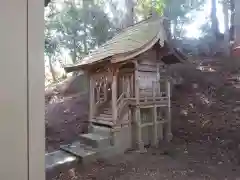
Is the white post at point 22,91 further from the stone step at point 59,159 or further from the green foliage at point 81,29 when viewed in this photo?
the green foliage at point 81,29

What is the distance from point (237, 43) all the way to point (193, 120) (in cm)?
156

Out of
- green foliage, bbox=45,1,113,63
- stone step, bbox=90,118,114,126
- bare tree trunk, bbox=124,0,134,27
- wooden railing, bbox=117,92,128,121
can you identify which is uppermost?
bare tree trunk, bbox=124,0,134,27

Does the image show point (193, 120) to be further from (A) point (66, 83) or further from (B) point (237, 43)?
(A) point (66, 83)

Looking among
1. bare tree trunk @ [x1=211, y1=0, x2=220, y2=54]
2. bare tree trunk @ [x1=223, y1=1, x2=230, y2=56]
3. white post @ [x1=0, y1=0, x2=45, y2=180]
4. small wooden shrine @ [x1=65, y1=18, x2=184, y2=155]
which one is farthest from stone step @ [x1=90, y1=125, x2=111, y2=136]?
bare tree trunk @ [x1=211, y1=0, x2=220, y2=54]

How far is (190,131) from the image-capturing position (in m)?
2.79

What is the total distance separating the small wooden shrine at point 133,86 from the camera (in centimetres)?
242

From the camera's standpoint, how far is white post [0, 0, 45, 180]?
16 centimetres

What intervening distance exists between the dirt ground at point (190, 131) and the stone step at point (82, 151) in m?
0.08

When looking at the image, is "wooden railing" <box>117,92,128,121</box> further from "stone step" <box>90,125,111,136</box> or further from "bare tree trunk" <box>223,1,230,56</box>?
"bare tree trunk" <box>223,1,230,56</box>

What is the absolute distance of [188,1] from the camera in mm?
3920

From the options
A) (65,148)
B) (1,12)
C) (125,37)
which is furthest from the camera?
(125,37)

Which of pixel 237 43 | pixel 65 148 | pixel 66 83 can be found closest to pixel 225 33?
pixel 237 43

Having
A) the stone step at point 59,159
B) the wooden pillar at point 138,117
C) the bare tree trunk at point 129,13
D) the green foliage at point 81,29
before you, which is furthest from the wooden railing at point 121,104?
the bare tree trunk at point 129,13

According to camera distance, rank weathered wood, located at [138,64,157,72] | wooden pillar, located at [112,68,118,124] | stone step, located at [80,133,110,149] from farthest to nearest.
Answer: weathered wood, located at [138,64,157,72] < wooden pillar, located at [112,68,118,124] < stone step, located at [80,133,110,149]
